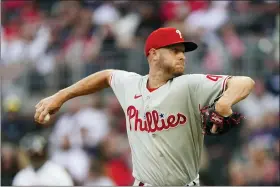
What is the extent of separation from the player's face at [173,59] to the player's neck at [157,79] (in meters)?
0.06

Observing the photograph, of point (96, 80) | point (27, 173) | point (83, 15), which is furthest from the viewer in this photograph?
point (83, 15)

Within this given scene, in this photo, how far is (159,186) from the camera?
4.51 m

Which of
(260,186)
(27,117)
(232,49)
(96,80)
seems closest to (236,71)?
(232,49)

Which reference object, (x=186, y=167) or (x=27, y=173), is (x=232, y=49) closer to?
(x=27, y=173)

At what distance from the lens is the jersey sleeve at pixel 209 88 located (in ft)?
13.6

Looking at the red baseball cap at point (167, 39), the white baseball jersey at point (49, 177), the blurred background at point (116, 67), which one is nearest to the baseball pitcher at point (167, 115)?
the red baseball cap at point (167, 39)

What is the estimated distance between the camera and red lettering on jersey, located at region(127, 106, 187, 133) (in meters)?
4.45

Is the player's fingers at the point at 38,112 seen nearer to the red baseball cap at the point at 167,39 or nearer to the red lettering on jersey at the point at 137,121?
the red lettering on jersey at the point at 137,121

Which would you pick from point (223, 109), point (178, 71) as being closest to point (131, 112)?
point (178, 71)

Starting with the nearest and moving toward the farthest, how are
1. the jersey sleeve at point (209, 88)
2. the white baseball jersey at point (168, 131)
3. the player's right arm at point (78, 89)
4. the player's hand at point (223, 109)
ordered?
1. the player's hand at point (223, 109)
2. the jersey sleeve at point (209, 88)
3. the white baseball jersey at point (168, 131)
4. the player's right arm at point (78, 89)

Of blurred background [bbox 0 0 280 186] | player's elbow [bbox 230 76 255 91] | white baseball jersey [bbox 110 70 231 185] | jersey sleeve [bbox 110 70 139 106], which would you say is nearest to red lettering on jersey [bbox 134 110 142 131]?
white baseball jersey [bbox 110 70 231 185]

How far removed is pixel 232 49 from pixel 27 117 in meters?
3.17

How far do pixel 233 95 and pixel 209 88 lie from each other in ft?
0.99

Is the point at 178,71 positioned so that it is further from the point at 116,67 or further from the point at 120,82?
the point at 116,67
